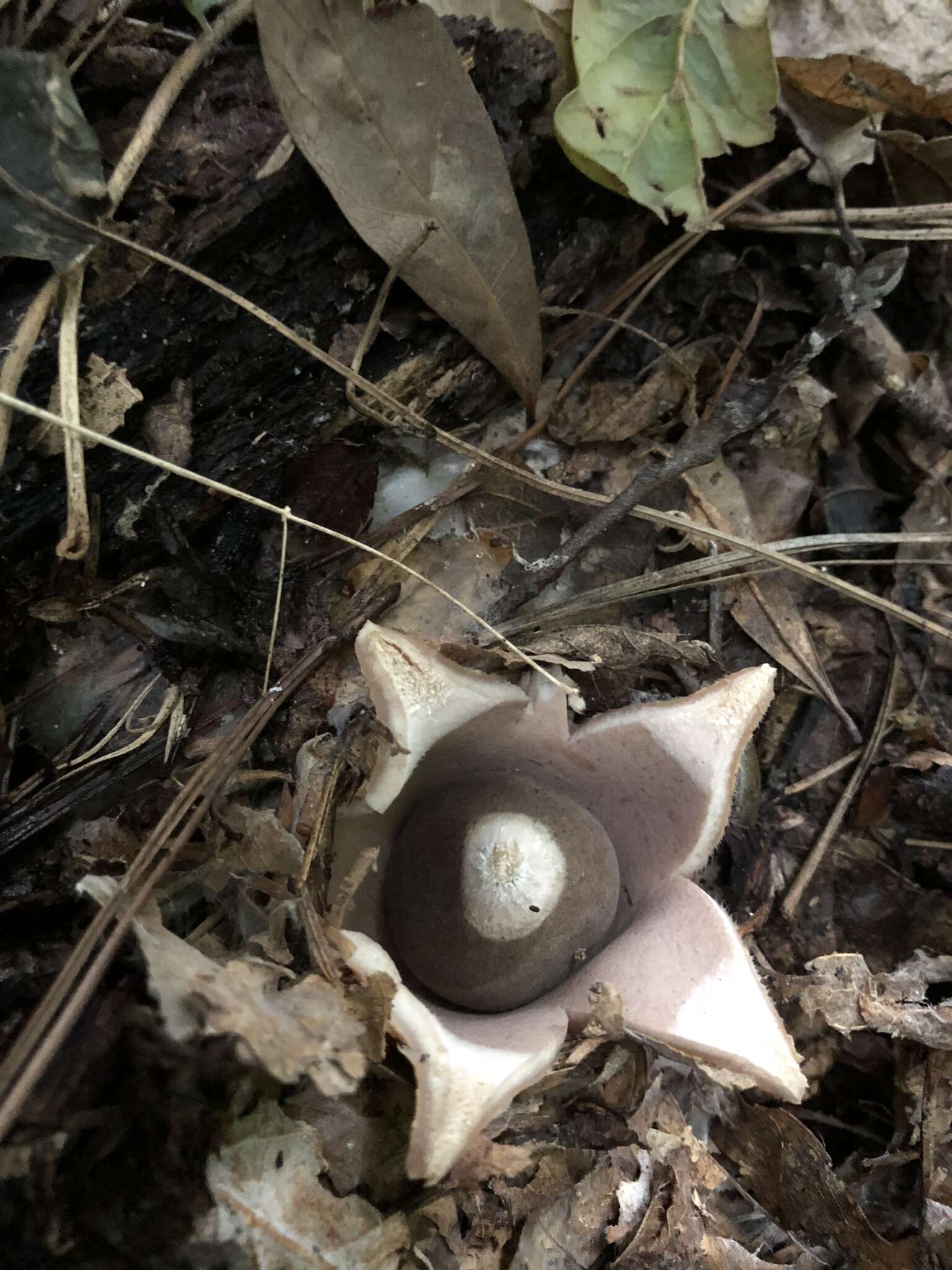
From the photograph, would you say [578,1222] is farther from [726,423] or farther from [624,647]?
[726,423]

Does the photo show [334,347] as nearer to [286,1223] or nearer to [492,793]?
[492,793]

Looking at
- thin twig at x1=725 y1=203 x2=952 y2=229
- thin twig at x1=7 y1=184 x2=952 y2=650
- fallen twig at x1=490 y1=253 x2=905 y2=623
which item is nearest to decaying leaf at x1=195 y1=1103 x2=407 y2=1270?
thin twig at x1=7 y1=184 x2=952 y2=650

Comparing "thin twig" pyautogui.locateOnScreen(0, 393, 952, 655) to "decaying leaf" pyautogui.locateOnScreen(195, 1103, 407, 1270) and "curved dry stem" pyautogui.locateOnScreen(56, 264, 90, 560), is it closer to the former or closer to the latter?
"curved dry stem" pyautogui.locateOnScreen(56, 264, 90, 560)

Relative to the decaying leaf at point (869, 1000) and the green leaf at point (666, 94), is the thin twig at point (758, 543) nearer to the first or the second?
the green leaf at point (666, 94)

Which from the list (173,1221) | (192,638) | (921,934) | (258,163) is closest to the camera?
(173,1221)

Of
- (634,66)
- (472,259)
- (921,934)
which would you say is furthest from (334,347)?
(921,934)

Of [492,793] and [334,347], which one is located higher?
[334,347]

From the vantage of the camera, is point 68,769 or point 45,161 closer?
point 45,161
